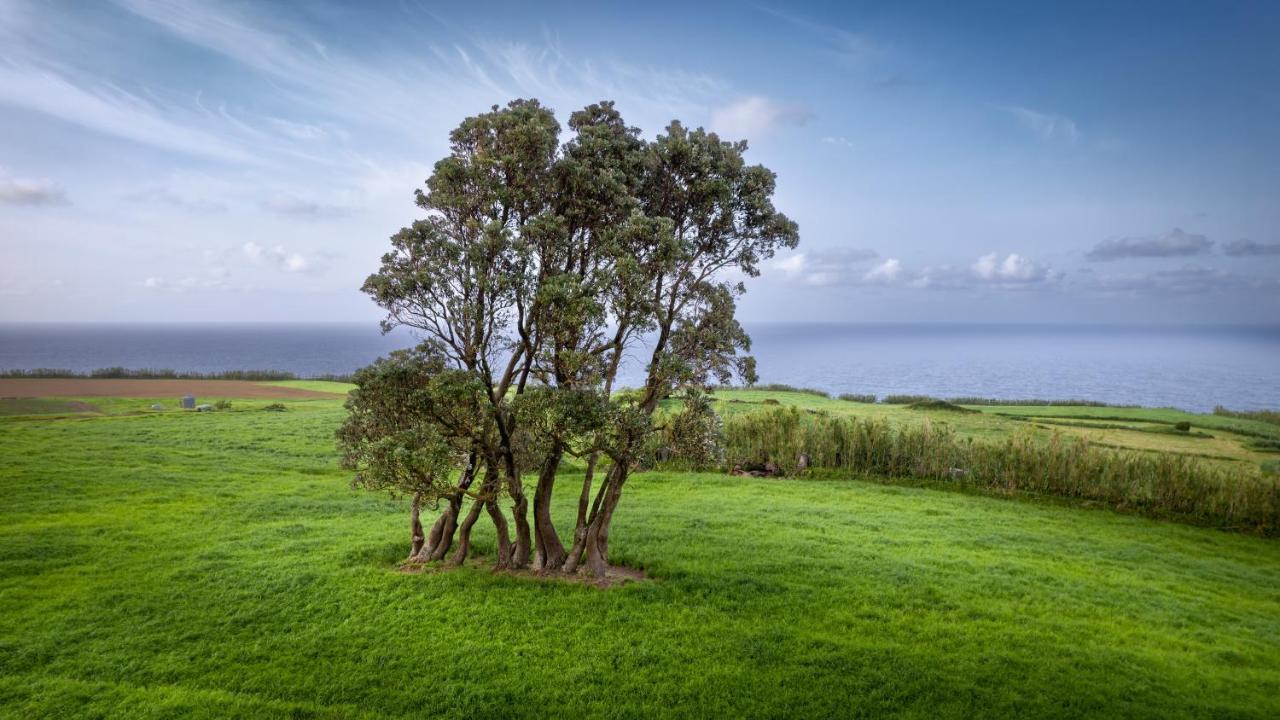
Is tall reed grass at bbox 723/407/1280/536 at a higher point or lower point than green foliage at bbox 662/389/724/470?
lower

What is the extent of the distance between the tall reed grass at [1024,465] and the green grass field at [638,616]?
1512mm

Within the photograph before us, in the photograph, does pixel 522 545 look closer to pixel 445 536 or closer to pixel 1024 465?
pixel 445 536

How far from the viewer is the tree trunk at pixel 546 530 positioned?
11.9 metres

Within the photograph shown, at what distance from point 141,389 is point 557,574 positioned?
3696cm

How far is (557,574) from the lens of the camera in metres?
12.0

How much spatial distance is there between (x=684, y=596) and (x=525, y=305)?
607 cm

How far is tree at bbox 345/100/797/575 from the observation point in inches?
398

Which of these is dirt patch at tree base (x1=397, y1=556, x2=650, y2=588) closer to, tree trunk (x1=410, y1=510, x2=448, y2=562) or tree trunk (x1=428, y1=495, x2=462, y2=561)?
tree trunk (x1=410, y1=510, x2=448, y2=562)

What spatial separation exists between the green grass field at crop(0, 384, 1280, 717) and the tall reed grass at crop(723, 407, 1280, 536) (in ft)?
4.96

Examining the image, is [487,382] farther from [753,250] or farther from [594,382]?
[753,250]

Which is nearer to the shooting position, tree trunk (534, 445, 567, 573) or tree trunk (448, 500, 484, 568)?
tree trunk (534, 445, 567, 573)

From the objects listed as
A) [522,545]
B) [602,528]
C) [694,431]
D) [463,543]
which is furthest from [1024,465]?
[463,543]

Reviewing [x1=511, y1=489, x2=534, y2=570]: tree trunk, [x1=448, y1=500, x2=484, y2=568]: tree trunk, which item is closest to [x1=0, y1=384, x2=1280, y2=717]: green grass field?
[x1=448, y1=500, x2=484, y2=568]: tree trunk

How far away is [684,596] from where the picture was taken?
11.1 metres
